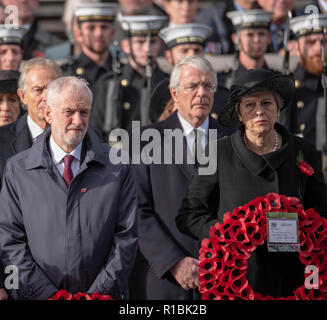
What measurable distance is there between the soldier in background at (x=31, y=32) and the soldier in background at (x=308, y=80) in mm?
2857

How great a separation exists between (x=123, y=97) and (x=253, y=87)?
344 cm

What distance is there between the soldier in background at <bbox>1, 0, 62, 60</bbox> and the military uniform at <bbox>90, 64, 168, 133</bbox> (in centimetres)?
131

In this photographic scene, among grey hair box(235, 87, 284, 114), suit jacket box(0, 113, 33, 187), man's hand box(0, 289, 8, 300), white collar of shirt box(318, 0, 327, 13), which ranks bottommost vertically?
man's hand box(0, 289, 8, 300)

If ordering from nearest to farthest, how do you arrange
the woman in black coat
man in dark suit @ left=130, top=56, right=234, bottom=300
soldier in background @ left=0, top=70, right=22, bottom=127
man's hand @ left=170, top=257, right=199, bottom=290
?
1. the woman in black coat
2. man's hand @ left=170, top=257, right=199, bottom=290
3. man in dark suit @ left=130, top=56, right=234, bottom=300
4. soldier in background @ left=0, top=70, right=22, bottom=127

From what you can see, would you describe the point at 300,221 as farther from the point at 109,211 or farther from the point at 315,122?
the point at 315,122

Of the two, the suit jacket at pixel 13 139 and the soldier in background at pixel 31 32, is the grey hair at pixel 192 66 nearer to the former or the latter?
the suit jacket at pixel 13 139

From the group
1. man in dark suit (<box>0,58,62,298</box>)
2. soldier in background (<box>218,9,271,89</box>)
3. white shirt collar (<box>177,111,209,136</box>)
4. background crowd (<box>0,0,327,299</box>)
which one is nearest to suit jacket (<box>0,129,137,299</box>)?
background crowd (<box>0,0,327,299</box>)

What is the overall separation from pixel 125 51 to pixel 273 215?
15.0ft

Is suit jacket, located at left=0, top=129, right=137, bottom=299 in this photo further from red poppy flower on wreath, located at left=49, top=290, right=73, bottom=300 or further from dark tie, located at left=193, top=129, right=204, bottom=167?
dark tie, located at left=193, top=129, right=204, bottom=167

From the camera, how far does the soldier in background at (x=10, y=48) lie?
871cm

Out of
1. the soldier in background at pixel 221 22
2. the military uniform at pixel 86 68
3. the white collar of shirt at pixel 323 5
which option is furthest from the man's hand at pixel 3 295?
the soldier in background at pixel 221 22

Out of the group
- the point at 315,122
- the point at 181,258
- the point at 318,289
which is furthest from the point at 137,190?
the point at 315,122

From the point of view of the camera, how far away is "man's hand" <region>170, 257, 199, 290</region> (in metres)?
6.05

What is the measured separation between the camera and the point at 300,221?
5.31 m
